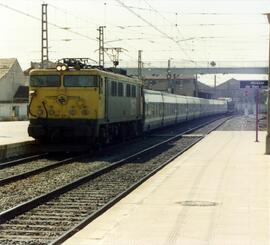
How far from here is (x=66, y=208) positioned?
461 inches

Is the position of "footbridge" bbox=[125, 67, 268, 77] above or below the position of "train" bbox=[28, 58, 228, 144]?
above

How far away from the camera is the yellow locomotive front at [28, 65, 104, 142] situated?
2241 centimetres

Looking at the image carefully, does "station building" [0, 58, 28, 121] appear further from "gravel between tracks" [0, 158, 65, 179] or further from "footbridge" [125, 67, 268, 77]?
"gravel between tracks" [0, 158, 65, 179]

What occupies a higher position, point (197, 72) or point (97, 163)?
point (197, 72)

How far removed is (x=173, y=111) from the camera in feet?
154

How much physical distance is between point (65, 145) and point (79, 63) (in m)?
3.07

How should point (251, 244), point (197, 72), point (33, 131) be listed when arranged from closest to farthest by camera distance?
1. point (251, 244)
2. point (33, 131)
3. point (197, 72)

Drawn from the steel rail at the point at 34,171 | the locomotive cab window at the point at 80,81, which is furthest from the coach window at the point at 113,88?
the steel rail at the point at 34,171

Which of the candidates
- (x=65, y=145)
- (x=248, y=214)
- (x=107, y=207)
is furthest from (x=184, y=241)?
(x=65, y=145)

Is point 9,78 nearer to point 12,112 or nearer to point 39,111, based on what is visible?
point 12,112

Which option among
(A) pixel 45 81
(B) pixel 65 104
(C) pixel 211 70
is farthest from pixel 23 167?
(C) pixel 211 70

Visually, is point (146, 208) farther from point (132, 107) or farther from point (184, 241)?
point (132, 107)

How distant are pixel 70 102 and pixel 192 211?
12701mm

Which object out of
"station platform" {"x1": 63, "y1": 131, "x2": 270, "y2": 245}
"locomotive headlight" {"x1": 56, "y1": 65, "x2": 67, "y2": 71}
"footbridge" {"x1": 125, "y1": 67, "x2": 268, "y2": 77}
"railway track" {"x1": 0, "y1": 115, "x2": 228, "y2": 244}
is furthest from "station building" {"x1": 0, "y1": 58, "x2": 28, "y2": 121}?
"station platform" {"x1": 63, "y1": 131, "x2": 270, "y2": 245}
